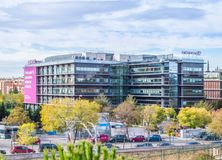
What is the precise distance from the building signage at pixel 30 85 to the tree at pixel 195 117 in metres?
42.4

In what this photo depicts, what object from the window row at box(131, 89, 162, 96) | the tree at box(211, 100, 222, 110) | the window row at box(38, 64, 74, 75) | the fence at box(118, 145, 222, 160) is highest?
the window row at box(38, 64, 74, 75)

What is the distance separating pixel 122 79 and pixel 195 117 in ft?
102

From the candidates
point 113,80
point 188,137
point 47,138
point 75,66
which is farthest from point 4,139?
point 113,80

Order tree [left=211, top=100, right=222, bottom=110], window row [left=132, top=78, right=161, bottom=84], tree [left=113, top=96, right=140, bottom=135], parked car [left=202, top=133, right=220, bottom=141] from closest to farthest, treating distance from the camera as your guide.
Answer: parked car [left=202, top=133, right=220, bottom=141] → tree [left=113, top=96, right=140, bottom=135] → tree [left=211, top=100, right=222, bottom=110] → window row [left=132, top=78, right=161, bottom=84]

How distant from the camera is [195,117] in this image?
59.6 m

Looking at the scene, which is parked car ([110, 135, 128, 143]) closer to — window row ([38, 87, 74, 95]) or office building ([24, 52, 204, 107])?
office building ([24, 52, 204, 107])

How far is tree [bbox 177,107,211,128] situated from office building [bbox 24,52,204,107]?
19267 millimetres

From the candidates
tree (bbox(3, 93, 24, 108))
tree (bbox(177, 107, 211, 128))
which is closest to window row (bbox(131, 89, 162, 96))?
tree (bbox(177, 107, 211, 128))

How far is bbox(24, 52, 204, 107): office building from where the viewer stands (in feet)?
263

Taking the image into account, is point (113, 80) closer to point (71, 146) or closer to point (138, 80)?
point (138, 80)

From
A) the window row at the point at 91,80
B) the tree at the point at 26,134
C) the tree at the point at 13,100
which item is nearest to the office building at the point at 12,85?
the tree at the point at 13,100

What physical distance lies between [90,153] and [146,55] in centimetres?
8737

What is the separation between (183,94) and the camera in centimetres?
8012

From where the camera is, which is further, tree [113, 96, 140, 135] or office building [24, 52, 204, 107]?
office building [24, 52, 204, 107]
